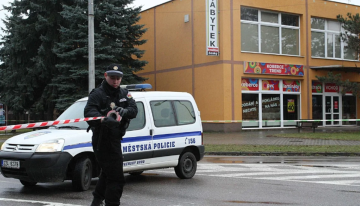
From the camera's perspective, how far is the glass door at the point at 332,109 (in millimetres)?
30969

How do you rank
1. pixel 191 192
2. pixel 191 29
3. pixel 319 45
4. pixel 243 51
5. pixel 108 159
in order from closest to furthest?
pixel 108 159, pixel 191 192, pixel 243 51, pixel 191 29, pixel 319 45

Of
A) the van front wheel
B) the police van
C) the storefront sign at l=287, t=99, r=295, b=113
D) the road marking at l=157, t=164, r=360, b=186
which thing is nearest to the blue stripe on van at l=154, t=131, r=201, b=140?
the police van

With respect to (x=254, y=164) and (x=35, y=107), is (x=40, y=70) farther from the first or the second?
(x=254, y=164)

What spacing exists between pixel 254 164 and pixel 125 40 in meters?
15.9

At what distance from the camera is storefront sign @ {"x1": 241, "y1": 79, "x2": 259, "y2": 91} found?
26.6 m

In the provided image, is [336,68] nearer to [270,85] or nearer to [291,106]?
[291,106]

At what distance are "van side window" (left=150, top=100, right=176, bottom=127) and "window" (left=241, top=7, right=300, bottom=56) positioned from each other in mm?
18239

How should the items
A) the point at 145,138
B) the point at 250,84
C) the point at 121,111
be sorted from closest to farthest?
the point at 121,111, the point at 145,138, the point at 250,84

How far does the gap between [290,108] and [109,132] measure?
81.9ft

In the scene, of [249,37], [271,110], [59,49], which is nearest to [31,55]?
[59,49]

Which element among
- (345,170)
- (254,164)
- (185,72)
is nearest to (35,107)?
(185,72)

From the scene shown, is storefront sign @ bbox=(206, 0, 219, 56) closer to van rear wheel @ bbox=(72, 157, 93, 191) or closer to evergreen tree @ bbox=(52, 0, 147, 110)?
evergreen tree @ bbox=(52, 0, 147, 110)

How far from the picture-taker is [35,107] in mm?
27406

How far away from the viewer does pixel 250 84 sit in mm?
26859
